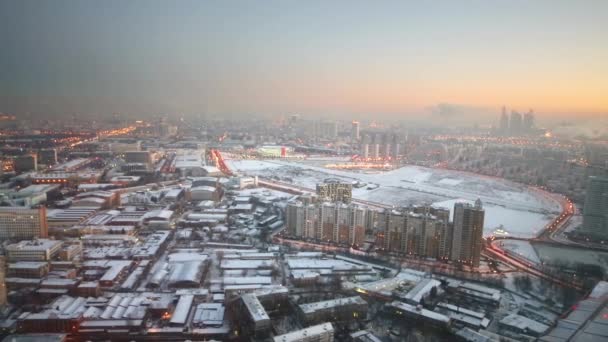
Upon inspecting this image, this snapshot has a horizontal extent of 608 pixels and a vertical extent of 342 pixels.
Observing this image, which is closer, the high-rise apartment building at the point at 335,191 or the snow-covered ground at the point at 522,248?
the snow-covered ground at the point at 522,248

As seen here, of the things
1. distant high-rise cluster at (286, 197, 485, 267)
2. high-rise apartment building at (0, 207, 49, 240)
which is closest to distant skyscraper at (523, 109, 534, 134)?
distant high-rise cluster at (286, 197, 485, 267)

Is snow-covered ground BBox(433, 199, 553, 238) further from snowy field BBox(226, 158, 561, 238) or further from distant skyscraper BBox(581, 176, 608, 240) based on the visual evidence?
distant skyscraper BBox(581, 176, 608, 240)

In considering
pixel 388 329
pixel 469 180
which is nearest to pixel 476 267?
pixel 388 329

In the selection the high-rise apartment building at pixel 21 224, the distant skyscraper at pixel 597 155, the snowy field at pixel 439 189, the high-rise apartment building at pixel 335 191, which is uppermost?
the distant skyscraper at pixel 597 155

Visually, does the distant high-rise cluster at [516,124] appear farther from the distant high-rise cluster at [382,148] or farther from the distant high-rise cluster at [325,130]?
the distant high-rise cluster at [325,130]

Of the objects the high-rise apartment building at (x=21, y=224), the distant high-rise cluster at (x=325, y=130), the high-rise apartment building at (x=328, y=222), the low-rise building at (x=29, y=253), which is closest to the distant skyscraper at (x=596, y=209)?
the high-rise apartment building at (x=328, y=222)

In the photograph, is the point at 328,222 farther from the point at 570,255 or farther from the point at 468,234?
the point at 570,255

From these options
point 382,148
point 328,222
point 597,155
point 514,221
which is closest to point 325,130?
point 382,148
